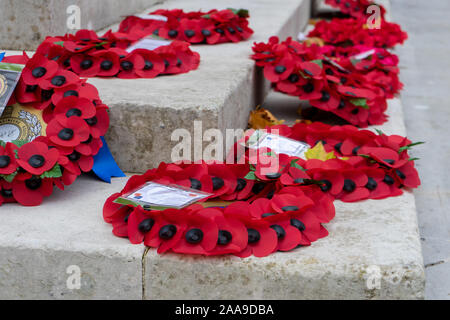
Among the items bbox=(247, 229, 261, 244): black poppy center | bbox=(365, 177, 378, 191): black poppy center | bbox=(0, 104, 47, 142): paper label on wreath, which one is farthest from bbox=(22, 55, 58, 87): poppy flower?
bbox=(365, 177, 378, 191): black poppy center

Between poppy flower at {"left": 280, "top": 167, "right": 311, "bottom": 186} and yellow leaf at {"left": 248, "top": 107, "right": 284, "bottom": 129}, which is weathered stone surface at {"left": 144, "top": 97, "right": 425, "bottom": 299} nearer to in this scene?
poppy flower at {"left": 280, "top": 167, "right": 311, "bottom": 186}

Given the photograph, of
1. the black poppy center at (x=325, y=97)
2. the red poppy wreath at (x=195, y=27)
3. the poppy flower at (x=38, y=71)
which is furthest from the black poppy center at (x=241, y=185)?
the red poppy wreath at (x=195, y=27)

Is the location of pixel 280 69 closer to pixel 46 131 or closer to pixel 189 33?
pixel 189 33

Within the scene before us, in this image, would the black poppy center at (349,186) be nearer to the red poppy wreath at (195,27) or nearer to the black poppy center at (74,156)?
the black poppy center at (74,156)

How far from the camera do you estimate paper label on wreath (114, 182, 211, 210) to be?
1757 mm

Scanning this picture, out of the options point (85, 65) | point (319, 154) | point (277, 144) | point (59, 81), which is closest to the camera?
point (59, 81)

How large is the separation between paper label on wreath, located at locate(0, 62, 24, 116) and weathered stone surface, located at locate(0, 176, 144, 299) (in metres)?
0.50

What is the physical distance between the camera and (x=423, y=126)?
3727mm

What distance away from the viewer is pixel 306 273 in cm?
158

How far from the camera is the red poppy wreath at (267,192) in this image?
1.63m

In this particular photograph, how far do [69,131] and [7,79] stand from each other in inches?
13.6

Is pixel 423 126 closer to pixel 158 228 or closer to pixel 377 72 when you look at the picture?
pixel 377 72

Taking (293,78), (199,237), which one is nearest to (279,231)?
(199,237)
